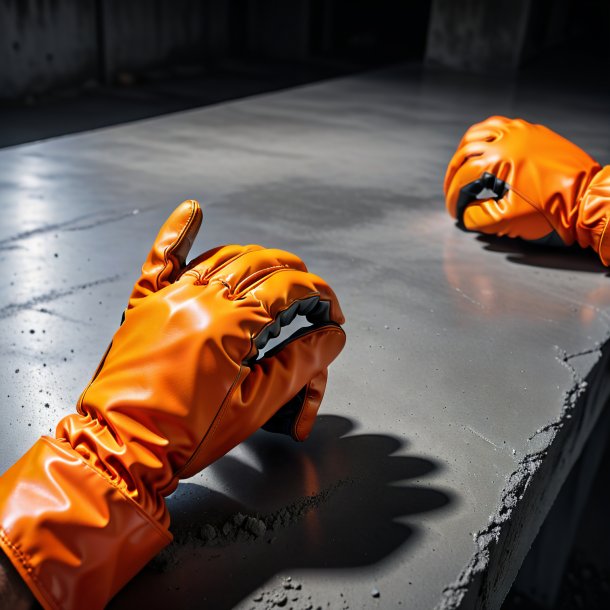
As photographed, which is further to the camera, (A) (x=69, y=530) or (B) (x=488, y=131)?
(B) (x=488, y=131)

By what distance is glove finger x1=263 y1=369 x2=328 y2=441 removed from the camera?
1634 mm

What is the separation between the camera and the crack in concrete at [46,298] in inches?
89.2

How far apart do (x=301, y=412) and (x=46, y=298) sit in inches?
45.0

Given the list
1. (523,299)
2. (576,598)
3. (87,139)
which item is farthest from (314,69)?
(523,299)

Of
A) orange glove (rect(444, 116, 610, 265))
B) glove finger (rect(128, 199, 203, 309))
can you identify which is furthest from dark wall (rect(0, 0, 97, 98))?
glove finger (rect(128, 199, 203, 309))

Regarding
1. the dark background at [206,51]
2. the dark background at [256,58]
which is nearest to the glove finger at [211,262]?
the dark background at [256,58]

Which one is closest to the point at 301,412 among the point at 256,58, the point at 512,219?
the point at 512,219

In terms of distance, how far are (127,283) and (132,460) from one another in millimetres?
1283

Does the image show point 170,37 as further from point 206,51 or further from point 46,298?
point 46,298

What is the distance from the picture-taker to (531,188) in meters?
2.81

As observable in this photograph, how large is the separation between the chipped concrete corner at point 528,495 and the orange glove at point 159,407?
467 millimetres

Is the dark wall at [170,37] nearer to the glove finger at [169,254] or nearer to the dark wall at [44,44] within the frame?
the dark wall at [44,44]

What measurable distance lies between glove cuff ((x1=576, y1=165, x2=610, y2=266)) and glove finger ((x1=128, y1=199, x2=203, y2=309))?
65.6 inches

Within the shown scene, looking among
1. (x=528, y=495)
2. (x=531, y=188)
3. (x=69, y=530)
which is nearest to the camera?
(x=69, y=530)
